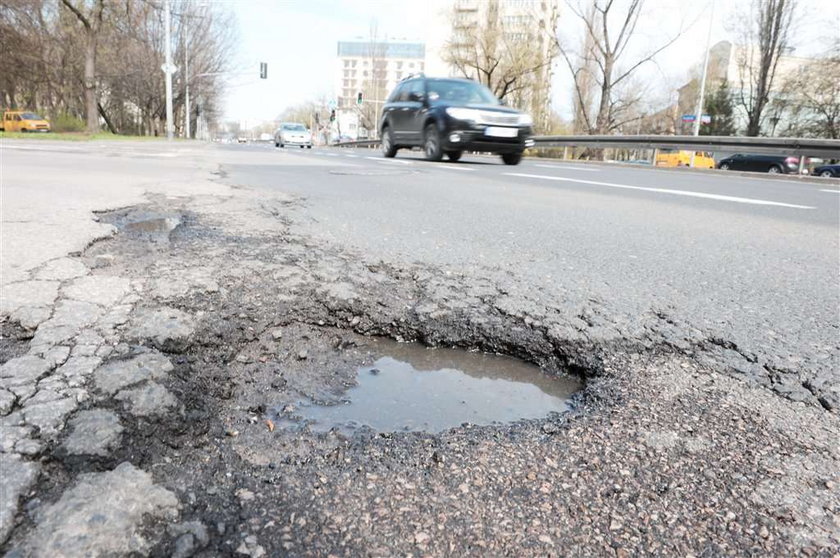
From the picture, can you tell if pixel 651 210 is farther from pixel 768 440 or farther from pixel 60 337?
pixel 60 337

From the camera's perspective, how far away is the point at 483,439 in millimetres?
1338

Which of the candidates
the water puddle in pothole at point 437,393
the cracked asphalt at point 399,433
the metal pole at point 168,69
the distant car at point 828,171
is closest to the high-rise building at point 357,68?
the metal pole at point 168,69

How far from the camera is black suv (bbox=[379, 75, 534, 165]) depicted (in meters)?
10.4

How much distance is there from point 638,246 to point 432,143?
838 cm

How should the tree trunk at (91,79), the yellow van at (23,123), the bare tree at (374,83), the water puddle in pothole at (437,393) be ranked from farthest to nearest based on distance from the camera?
the bare tree at (374,83) → the yellow van at (23,123) → the tree trunk at (91,79) → the water puddle in pothole at (437,393)

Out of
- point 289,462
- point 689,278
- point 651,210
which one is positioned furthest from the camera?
point 651,210

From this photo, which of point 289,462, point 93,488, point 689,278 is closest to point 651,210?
Answer: point 689,278

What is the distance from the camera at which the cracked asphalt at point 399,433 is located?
100 cm

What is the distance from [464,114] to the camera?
34.1 ft

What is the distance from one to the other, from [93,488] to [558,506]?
0.85 meters

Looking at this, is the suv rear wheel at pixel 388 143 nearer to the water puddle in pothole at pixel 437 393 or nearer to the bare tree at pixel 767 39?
the water puddle in pothole at pixel 437 393

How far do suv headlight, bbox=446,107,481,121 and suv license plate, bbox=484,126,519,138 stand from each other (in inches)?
11.7

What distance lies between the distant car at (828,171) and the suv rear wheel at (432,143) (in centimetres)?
1696

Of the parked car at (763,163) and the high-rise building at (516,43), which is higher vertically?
the high-rise building at (516,43)
